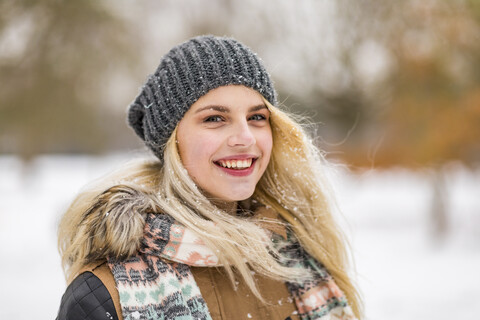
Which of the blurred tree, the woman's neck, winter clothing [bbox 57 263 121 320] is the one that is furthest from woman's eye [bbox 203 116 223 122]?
the blurred tree

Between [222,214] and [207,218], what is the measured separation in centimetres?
6

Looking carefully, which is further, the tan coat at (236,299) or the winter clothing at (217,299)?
the tan coat at (236,299)

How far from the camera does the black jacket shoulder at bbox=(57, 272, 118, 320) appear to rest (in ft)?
4.54

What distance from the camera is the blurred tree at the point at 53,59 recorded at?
19.6 feet

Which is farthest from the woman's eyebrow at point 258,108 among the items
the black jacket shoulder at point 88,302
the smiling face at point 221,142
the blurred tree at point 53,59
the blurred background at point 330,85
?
the blurred tree at point 53,59

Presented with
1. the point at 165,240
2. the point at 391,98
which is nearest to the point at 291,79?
the point at 391,98

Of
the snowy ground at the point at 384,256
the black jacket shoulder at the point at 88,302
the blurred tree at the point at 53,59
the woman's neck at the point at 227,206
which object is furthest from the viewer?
the blurred tree at the point at 53,59

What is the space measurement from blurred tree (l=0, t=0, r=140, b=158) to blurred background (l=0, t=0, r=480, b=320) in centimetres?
2

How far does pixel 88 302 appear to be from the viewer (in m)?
1.39

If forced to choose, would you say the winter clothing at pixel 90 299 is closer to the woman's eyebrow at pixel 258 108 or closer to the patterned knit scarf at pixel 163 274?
the patterned knit scarf at pixel 163 274

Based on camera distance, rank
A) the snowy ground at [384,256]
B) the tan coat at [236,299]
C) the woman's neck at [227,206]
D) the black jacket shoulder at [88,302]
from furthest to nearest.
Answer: the snowy ground at [384,256] < the woman's neck at [227,206] < the tan coat at [236,299] < the black jacket shoulder at [88,302]

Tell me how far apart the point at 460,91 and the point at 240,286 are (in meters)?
7.02

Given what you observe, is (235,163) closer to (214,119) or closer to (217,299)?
(214,119)

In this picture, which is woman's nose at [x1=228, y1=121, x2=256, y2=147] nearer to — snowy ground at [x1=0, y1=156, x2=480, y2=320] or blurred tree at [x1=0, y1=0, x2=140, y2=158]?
snowy ground at [x1=0, y1=156, x2=480, y2=320]
